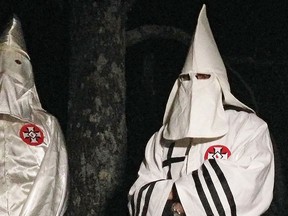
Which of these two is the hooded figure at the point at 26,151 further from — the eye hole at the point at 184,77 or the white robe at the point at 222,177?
the eye hole at the point at 184,77

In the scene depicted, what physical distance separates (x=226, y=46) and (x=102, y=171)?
2.67 meters

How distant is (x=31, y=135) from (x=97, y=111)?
866 mm

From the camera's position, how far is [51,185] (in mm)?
3463

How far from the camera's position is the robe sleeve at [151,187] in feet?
10.1

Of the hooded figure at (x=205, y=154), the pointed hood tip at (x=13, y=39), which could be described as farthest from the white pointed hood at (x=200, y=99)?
the pointed hood tip at (x=13, y=39)

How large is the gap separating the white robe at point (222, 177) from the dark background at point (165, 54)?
2.51m

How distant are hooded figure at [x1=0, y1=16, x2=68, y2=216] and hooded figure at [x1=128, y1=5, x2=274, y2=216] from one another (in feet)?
1.77

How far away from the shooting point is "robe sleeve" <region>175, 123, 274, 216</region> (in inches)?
118

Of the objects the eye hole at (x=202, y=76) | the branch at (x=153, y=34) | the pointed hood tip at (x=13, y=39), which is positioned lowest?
the eye hole at (x=202, y=76)

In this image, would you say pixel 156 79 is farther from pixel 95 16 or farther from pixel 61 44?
pixel 95 16

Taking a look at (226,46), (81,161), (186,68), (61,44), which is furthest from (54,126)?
(226,46)

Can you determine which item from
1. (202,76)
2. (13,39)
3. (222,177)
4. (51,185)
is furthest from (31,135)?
(222,177)

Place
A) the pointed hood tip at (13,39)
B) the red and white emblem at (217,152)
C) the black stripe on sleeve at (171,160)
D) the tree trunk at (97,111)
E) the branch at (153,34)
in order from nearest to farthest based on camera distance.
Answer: the red and white emblem at (217,152) → the black stripe on sleeve at (171,160) → the pointed hood tip at (13,39) → the tree trunk at (97,111) → the branch at (153,34)

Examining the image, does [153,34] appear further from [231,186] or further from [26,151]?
[231,186]
